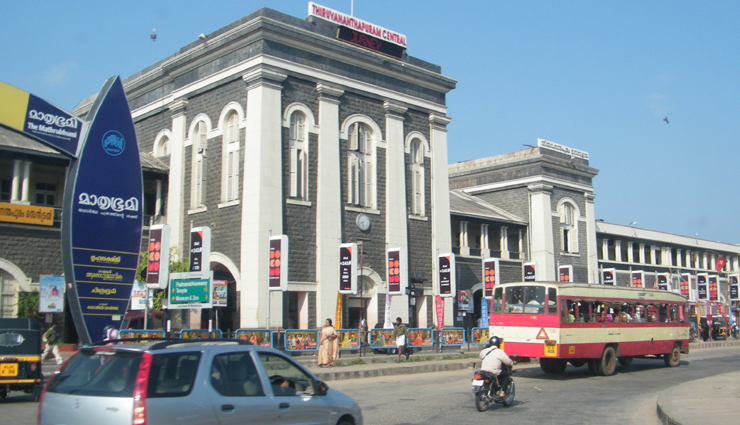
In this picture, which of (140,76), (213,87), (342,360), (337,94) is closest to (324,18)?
(337,94)

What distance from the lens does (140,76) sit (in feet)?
117

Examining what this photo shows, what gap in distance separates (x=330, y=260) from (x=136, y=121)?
542 inches

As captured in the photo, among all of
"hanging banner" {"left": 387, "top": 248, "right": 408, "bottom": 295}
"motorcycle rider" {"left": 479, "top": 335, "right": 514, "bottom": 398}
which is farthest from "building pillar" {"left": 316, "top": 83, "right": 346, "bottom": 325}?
"motorcycle rider" {"left": 479, "top": 335, "right": 514, "bottom": 398}

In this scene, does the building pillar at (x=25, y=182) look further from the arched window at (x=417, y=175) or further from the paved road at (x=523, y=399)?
the arched window at (x=417, y=175)

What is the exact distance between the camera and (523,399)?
15.6 metres

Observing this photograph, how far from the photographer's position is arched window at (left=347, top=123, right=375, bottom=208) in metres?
32.2

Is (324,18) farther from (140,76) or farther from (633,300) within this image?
(633,300)

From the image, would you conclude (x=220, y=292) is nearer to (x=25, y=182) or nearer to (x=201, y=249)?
(x=201, y=249)

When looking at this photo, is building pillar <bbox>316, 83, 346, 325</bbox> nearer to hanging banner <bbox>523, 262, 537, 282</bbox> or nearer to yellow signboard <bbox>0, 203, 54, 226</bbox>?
yellow signboard <bbox>0, 203, 54, 226</bbox>

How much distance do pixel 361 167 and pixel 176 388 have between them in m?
26.4

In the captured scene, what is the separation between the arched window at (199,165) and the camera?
31234 millimetres

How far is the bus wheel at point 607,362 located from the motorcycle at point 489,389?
809 cm

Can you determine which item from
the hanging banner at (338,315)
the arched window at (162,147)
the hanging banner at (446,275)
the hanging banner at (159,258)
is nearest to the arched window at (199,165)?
the arched window at (162,147)

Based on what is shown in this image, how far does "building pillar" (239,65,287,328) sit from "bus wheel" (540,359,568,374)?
428 inches
